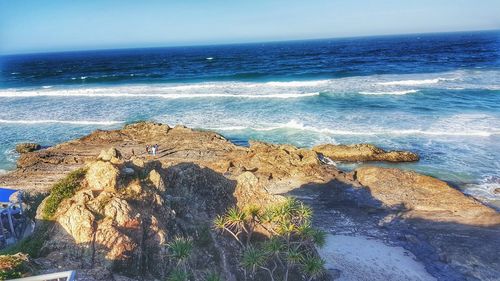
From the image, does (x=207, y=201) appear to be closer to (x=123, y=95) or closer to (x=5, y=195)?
(x=5, y=195)

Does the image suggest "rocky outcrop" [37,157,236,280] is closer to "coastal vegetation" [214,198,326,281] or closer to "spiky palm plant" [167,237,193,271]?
"spiky palm plant" [167,237,193,271]

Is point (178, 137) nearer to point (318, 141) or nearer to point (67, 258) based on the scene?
point (318, 141)

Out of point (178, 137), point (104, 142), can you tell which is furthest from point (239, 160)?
point (104, 142)

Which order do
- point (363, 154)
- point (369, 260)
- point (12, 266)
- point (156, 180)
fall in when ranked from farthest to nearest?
point (363, 154) → point (369, 260) → point (156, 180) → point (12, 266)

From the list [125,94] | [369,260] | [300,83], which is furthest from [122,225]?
[300,83]

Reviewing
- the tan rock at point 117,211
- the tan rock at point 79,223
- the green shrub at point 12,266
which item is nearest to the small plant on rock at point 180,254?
the tan rock at point 117,211

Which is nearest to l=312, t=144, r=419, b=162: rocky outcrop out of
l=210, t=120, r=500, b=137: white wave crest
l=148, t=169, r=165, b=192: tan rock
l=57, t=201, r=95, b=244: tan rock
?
l=210, t=120, r=500, b=137: white wave crest

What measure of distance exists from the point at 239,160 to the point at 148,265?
16.4 m

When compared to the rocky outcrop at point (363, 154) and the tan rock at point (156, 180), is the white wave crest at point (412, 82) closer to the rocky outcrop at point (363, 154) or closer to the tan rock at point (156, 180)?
the rocky outcrop at point (363, 154)

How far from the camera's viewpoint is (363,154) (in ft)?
93.0

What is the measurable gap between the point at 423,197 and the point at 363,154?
691 centimetres

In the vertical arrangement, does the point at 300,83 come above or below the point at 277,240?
below

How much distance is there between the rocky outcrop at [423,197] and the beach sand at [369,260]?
3.84 metres

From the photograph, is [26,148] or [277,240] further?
[26,148]
